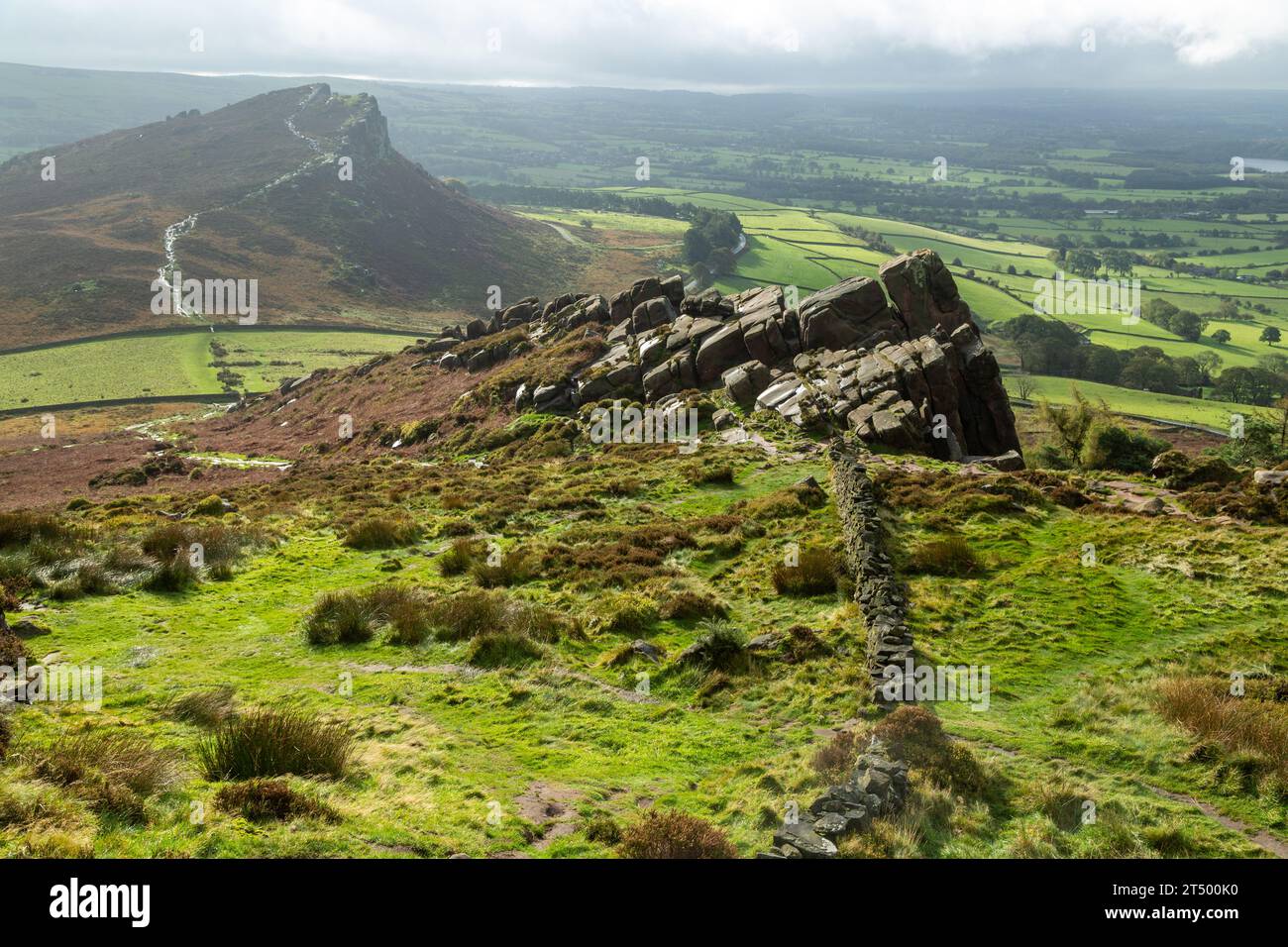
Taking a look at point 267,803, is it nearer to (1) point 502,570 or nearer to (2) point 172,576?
(1) point 502,570

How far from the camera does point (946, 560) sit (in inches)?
825

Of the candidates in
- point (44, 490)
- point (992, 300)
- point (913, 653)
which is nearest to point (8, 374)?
point (44, 490)

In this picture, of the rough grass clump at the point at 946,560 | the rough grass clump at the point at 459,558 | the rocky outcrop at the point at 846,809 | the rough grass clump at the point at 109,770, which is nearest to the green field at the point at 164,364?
the rough grass clump at the point at 459,558

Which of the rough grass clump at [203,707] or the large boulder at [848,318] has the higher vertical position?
the large boulder at [848,318]

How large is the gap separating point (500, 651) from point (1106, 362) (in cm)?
12946

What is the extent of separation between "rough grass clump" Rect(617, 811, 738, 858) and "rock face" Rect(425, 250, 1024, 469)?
27.3 meters

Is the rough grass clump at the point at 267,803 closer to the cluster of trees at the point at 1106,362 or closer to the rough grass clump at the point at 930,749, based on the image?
the rough grass clump at the point at 930,749

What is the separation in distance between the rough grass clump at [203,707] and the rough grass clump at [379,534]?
41.2 ft

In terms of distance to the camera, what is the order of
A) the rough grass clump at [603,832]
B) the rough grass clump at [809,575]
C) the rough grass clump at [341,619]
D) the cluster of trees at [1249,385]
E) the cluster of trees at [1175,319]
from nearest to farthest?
1. the rough grass clump at [603,832]
2. the rough grass clump at [341,619]
3. the rough grass clump at [809,575]
4. the cluster of trees at [1249,385]
5. the cluster of trees at [1175,319]

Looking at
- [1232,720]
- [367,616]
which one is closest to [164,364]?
[367,616]

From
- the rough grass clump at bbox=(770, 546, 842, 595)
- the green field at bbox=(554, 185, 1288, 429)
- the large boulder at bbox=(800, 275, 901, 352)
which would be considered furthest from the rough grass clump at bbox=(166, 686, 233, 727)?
the green field at bbox=(554, 185, 1288, 429)

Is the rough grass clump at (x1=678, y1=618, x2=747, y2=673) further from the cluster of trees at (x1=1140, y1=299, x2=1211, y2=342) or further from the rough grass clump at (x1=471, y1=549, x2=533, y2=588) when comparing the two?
the cluster of trees at (x1=1140, y1=299, x2=1211, y2=342)

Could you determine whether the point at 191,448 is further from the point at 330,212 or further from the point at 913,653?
the point at 330,212

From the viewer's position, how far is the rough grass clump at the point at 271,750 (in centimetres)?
1032
